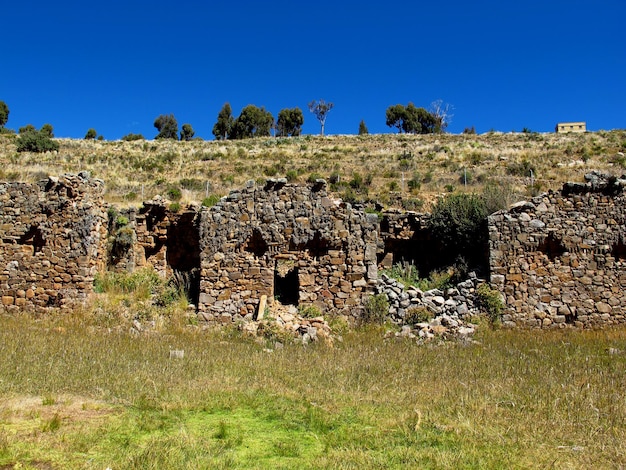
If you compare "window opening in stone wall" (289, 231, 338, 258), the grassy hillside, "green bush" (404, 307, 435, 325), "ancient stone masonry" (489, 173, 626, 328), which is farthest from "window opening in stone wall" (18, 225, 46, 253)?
"ancient stone masonry" (489, 173, 626, 328)

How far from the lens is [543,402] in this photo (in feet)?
20.7

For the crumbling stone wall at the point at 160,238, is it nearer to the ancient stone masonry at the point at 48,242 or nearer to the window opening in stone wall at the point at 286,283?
the ancient stone masonry at the point at 48,242

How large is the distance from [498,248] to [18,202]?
495 inches

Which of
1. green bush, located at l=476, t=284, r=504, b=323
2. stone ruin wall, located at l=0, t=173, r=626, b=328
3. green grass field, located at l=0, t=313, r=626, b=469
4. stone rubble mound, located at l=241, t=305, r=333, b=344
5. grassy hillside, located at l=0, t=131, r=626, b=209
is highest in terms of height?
grassy hillside, located at l=0, t=131, r=626, b=209

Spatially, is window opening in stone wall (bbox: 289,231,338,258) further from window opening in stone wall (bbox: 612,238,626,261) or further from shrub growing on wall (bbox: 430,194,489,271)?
window opening in stone wall (bbox: 612,238,626,261)

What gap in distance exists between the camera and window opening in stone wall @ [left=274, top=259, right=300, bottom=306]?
41.9 feet

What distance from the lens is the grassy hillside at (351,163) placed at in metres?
25.5

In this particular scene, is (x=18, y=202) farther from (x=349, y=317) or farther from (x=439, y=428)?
(x=439, y=428)

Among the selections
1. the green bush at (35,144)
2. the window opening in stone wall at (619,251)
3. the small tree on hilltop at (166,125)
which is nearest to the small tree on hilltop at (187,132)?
the small tree on hilltop at (166,125)

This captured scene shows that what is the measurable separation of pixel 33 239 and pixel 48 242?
0.59 metres

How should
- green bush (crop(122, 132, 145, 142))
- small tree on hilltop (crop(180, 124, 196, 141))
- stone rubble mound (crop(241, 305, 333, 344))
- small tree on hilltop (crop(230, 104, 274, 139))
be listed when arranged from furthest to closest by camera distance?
1. small tree on hilltop (crop(180, 124, 196, 141))
2. small tree on hilltop (crop(230, 104, 274, 139))
3. green bush (crop(122, 132, 145, 142))
4. stone rubble mound (crop(241, 305, 333, 344))

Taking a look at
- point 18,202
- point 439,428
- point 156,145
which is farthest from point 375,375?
point 156,145

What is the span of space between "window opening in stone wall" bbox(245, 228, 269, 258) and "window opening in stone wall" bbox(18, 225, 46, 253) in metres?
5.42

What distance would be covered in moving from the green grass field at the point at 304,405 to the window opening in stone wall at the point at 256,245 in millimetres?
3057
